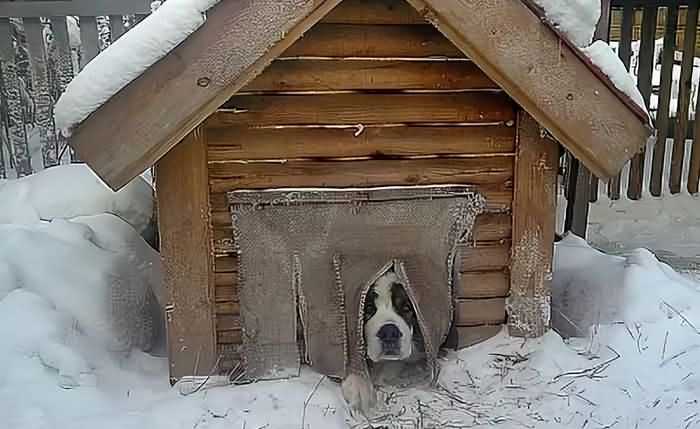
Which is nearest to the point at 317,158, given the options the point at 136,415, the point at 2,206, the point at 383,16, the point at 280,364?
the point at 383,16

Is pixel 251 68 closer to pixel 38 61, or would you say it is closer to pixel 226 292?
pixel 226 292

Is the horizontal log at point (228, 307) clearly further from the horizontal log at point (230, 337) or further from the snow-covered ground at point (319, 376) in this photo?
the snow-covered ground at point (319, 376)

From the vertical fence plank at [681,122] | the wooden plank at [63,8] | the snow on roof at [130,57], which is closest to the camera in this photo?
the snow on roof at [130,57]

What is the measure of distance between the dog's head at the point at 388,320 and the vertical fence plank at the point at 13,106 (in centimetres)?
416

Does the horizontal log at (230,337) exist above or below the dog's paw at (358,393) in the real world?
above

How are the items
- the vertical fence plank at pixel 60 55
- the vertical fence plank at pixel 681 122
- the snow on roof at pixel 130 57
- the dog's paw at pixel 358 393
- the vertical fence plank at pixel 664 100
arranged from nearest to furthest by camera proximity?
the snow on roof at pixel 130 57 < the dog's paw at pixel 358 393 < the vertical fence plank at pixel 60 55 < the vertical fence plank at pixel 664 100 < the vertical fence plank at pixel 681 122

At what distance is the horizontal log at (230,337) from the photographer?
9.66 ft

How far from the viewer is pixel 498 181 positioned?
9.78 feet

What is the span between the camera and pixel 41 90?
5.94m

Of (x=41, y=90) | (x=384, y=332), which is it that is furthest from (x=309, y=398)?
(x=41, y=90)

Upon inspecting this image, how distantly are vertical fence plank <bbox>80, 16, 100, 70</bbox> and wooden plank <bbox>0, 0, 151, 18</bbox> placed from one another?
9 centimetres

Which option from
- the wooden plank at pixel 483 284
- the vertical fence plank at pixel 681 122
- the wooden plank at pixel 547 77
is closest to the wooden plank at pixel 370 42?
the wooden plank at pixel 547 77

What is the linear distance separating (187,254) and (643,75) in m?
4.78

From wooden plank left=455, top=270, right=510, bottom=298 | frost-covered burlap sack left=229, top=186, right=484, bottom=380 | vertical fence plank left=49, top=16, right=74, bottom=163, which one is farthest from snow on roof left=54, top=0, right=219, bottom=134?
vertical fence plank left=49, top=16, right=74, bottom=163
